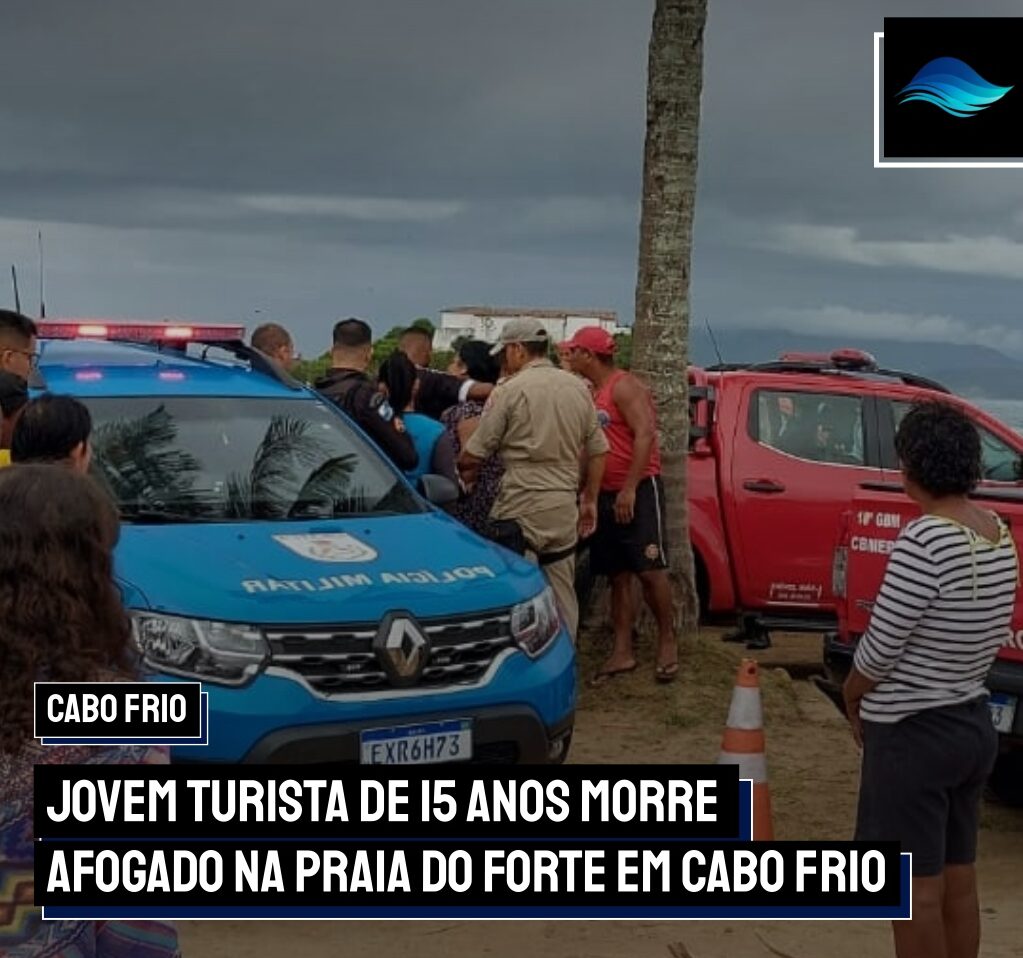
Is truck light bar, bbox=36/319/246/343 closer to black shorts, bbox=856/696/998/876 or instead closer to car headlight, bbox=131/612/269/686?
car headlight, bbox=131/612/269/686

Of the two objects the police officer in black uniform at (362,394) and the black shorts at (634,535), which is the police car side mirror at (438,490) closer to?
the police officer in black uniform at (362,394)

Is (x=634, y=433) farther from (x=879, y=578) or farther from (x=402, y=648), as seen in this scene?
(x=402, y=648)

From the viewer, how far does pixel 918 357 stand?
62.5 m

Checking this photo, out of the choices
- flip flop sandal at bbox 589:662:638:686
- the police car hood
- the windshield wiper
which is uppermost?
the windshield wiper

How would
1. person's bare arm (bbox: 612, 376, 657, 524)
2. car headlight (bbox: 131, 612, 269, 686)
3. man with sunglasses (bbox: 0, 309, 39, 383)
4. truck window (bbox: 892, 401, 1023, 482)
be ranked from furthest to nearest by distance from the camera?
truck window (bbox: 892, 401, 1023, 482) < person's bare arm (bbox: 612, 376, 657, 524) < man with sunglasses (bbox: 0, 309, 39, 383) < car headlight (bbox: 131, 612, 269, 686)

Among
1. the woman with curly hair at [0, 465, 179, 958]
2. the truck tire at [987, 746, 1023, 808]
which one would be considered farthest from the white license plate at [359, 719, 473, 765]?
the truck tire at [987, 746, 1023, 808]

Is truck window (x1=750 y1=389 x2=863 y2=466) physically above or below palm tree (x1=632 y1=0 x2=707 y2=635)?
below

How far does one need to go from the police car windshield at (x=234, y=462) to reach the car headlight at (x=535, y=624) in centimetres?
82

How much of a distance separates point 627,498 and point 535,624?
7.91 ft

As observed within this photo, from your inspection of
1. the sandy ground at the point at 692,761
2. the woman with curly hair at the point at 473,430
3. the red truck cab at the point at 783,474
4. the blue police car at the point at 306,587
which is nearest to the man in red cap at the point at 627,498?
the sandy ground at the point at 692,761

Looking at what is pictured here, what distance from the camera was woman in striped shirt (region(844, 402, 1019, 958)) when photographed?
407 centimetres

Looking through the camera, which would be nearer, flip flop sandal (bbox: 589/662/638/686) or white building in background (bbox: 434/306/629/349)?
flip flop sandal (bbox: 589/662/638/686)

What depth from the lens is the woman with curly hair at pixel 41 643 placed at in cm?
235

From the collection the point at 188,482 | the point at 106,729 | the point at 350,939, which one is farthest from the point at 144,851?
the point at 188,482
